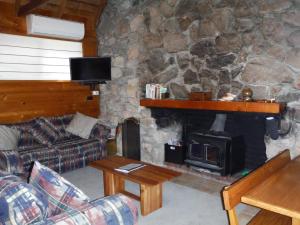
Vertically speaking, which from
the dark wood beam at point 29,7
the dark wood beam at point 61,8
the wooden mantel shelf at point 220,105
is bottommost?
the wooden mantel shelf at point 220,105

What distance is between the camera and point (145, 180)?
8.79 ft

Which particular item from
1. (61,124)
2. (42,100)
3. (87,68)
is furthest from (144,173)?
(42,100)

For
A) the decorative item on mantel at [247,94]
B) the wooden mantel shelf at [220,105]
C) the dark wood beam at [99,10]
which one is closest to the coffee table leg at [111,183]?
the wooden mantel shelf at [220,105]

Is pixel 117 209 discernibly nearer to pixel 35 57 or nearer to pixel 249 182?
pixel 249 182

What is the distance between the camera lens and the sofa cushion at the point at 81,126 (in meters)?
4.59

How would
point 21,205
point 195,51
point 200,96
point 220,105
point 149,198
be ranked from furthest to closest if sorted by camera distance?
point 195,51 < point 200,96 < point 220,105 < point 149,198 < point 21,205

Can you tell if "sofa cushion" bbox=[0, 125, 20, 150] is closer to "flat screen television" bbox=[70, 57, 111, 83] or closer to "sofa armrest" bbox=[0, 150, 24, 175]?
"sofa armrest" bbox=[0, 150, 24, 175]

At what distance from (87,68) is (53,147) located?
145cm

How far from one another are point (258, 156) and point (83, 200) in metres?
2.76

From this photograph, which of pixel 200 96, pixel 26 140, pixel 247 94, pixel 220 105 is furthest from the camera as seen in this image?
pixel 26 140

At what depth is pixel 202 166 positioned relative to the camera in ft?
12.7

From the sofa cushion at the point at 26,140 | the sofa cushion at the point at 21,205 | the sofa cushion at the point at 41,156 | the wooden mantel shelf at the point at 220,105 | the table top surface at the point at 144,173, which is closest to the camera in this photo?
the sofa cushion at the point at 21,205

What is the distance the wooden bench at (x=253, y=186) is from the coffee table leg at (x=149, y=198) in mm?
1136

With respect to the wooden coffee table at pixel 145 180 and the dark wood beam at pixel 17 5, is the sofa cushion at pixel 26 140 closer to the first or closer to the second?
the wooden coffee table at pixel 145 180
